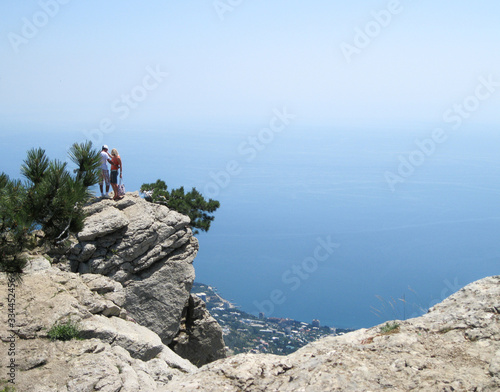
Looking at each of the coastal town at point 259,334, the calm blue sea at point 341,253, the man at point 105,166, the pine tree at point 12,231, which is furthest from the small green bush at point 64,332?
the calm blue sea at point 341,253

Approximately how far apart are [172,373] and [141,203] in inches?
288

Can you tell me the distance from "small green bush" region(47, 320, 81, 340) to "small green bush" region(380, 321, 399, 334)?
5.92 metres

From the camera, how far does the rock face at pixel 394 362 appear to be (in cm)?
435

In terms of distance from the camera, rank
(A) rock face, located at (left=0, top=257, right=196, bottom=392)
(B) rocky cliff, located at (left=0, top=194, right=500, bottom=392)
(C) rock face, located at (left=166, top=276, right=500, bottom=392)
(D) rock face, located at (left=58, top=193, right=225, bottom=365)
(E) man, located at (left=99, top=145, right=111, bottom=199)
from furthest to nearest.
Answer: (E) man, located at (left=99, top=145, right=111, bottom=199), (D) rock face, located at (left=58, top=193, right=225, bottom=365), (A) rock face, located at (left=0, top=257, right=196, bottom=392), (B) rocky cliff, located at (left=0, top=194, right=500, bottom=392), (C) rock face, located at (left=166, top=276, right=500, bottom=392)

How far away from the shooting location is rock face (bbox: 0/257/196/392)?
22.2ft

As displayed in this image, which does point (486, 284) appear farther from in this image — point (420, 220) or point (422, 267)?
point (420, 220)

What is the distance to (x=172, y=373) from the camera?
8922 mm

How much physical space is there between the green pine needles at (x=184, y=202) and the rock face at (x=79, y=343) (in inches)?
232

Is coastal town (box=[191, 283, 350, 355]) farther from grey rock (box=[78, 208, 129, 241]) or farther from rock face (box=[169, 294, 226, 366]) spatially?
grey rock (box=[78, 208, 129, 241])

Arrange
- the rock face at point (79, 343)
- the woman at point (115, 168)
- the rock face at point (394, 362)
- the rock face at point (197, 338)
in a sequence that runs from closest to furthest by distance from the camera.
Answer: the rock face at point (394, 362), the rock face at point (79, 343), the woman at point (115, 168), the rock face at point (197, 338)

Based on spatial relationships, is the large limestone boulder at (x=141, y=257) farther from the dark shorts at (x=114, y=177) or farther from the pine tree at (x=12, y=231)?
Answer: the pine tree at (x=12, y=231)

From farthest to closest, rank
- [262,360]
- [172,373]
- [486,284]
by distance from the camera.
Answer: [172,373]
[486,284]
[262,360]

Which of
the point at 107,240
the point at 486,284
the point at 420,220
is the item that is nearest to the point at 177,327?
the point at 107,240

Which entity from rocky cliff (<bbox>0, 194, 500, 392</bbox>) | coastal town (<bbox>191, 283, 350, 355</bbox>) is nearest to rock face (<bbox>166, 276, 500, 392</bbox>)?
rocky cliff (<bbox>0, 194, 500, 392</bbox>)
